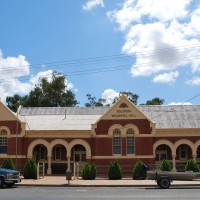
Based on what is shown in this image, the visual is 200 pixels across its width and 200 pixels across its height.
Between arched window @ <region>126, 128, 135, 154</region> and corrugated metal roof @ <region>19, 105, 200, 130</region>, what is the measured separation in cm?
337

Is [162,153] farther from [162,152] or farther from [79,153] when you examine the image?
[79,153]

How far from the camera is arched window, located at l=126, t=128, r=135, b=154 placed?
136 ft

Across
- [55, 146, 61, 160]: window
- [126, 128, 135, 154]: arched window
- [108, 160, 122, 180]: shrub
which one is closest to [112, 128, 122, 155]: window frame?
[126, 128, 135, 154]: arched window

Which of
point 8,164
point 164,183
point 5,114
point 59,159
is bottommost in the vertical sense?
point 164,183

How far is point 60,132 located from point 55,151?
11.7ft

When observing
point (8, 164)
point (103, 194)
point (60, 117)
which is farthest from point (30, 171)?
point (103, 194)

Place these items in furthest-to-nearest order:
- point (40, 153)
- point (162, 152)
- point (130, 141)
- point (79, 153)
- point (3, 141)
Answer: point (40, 153) < point (79, 153) < point (162, 152) < point (3, 141) < point (130, 141)

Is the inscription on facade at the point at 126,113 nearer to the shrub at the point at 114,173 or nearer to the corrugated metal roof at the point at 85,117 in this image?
the corrugated metal roof at the point at 85,117

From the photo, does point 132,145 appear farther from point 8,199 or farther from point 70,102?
point 70,102

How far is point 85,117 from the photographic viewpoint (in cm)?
4681

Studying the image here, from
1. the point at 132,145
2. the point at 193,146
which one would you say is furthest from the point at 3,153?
the point at 193,146

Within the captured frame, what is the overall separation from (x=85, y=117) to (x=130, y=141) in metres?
7.57

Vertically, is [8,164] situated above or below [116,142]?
below

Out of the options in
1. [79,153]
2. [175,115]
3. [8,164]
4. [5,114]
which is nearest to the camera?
[8,164]
